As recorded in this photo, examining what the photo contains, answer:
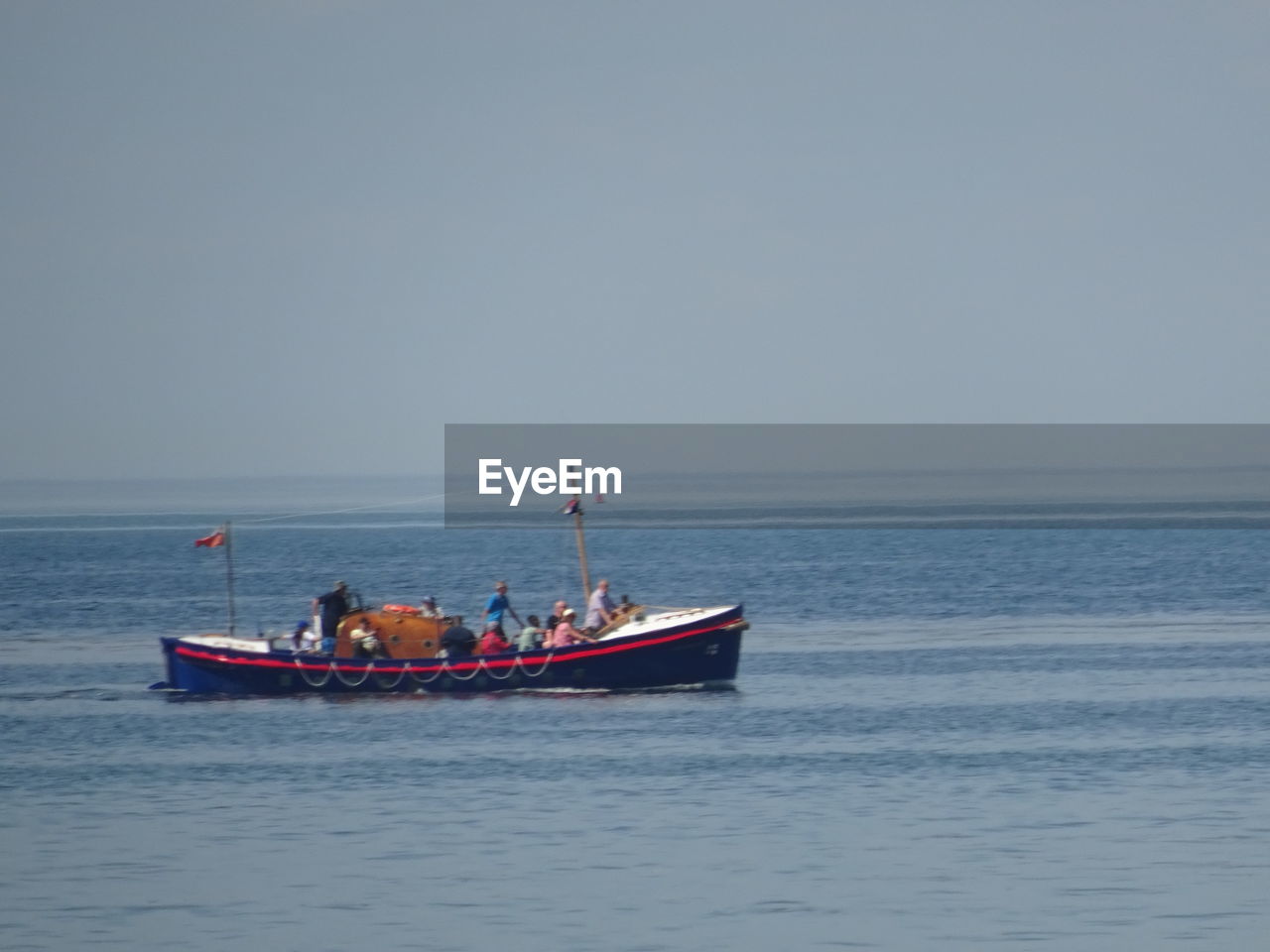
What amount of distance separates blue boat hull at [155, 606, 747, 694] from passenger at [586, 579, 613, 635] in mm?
813

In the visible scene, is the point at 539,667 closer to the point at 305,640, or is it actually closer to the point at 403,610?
the point at 403,610

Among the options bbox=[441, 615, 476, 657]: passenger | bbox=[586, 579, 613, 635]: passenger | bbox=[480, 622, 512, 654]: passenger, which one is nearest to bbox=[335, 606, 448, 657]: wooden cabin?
bbox=[441, 615, 476, 657]: passenger

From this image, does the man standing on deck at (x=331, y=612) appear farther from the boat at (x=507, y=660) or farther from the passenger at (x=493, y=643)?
the passenger at (x=493, y=643)

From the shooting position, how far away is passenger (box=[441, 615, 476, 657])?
38438mm

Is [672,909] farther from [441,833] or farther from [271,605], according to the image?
[271,605]

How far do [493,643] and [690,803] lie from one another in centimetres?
1207

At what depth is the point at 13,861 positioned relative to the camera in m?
24.5

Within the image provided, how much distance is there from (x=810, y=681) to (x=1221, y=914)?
21.7 meters

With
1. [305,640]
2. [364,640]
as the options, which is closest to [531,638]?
[364,640]

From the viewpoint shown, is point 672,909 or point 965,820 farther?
point 965,820

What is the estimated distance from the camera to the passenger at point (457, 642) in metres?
38.4

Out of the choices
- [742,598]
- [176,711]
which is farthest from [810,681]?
[742,598]

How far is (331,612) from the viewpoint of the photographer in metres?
38.9

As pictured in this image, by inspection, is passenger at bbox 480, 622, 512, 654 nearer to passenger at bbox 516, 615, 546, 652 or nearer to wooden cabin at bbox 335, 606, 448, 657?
passenger at bbox 516, 615, 546, 652
